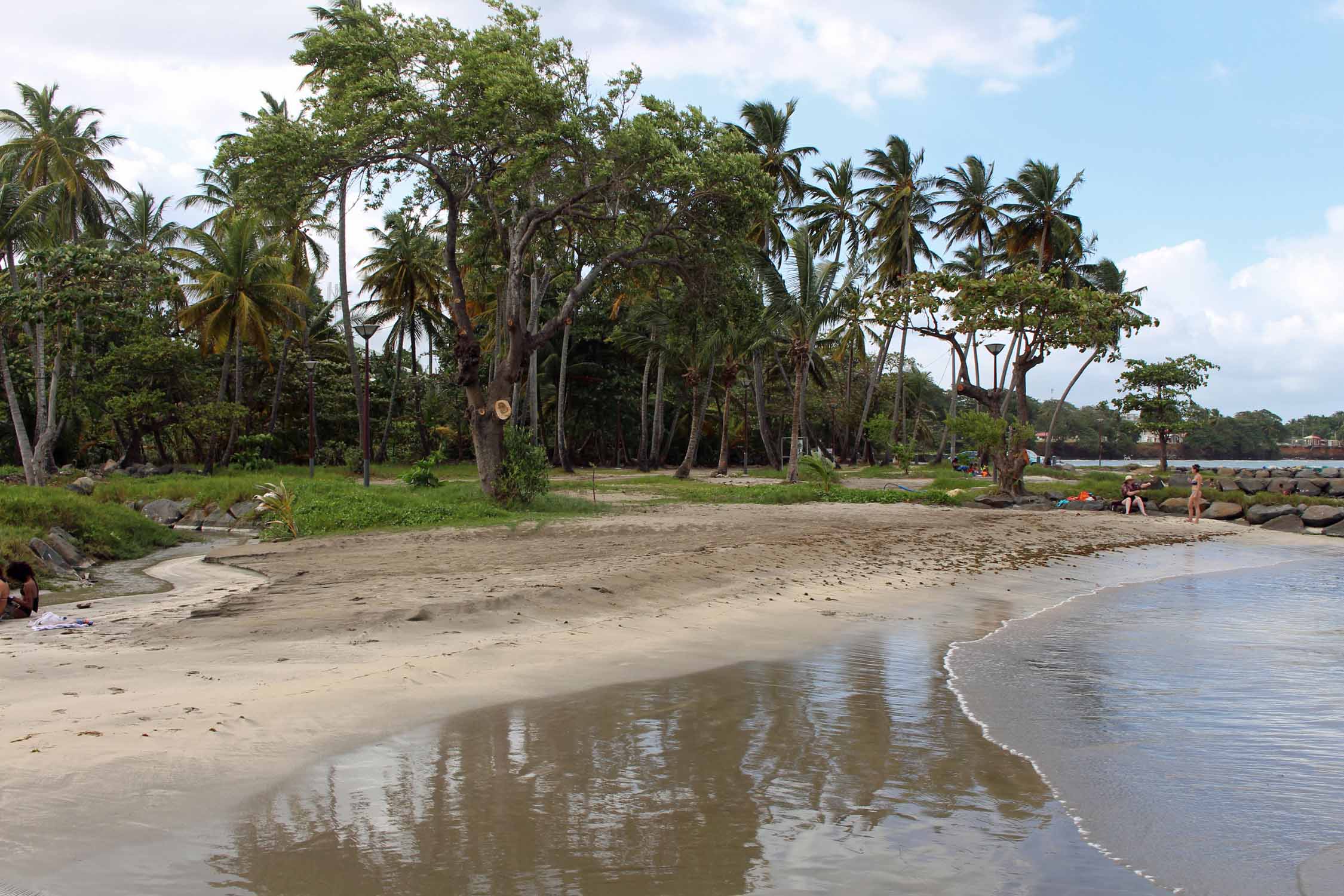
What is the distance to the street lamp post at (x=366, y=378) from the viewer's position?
2816 centimetres

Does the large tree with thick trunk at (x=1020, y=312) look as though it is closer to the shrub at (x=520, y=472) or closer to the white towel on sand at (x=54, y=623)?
the shrub at (x=520, y=472)

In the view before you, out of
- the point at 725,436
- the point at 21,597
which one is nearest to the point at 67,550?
the point at 21,597

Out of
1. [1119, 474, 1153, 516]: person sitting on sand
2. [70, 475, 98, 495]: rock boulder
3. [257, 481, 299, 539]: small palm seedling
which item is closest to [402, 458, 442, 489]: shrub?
[257, 481, 299, 539]: small palm seedling

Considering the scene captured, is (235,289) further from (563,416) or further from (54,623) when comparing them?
(54,623)

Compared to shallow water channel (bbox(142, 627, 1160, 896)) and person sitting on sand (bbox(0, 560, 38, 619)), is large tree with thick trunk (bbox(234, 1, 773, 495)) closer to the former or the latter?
person sitting on sand (bbox(0, 560, 38, 619))

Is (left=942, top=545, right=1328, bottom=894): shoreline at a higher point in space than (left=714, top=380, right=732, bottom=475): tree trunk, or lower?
lower

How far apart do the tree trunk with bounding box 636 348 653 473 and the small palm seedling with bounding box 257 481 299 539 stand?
22.9m

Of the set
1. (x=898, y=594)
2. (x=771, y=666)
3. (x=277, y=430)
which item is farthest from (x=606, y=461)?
(x=771, y=666)

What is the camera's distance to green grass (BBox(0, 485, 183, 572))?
13102 millimetres

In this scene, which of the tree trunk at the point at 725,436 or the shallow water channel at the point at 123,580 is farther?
the tree trunk at the point at 725,436

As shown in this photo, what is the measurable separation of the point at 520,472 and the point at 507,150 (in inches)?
267

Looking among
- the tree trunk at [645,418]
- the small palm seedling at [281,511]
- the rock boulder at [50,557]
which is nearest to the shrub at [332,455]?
the tree trunk at [645,418]

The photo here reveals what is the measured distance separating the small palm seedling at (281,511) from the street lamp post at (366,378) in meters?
5.12

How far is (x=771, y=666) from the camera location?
22.9 feet
